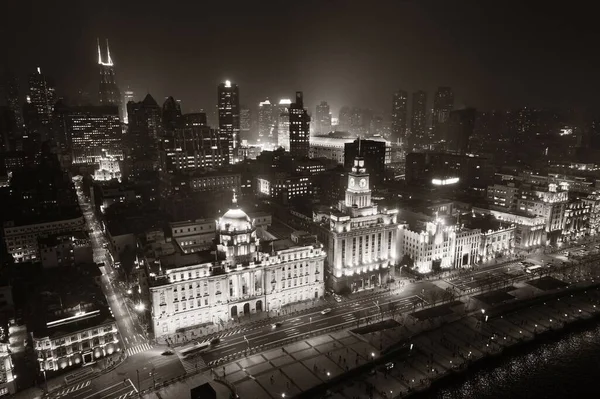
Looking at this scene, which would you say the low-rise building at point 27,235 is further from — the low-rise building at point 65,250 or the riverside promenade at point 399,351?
the riverside promenade at point 399,351

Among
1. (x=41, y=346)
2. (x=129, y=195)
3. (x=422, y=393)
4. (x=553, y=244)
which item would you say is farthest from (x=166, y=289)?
(x=553, y=244)

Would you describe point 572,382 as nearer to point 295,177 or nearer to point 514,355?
point 514,355

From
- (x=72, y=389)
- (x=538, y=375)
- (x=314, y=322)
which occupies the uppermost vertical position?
(x=314, y=322)

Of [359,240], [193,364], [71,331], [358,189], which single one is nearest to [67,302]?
[71,331]

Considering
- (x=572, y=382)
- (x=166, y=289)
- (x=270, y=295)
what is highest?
(x=166, y=289)

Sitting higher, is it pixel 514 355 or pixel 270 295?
pixel 270 295

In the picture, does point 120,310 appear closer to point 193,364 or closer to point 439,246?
point 193,364
